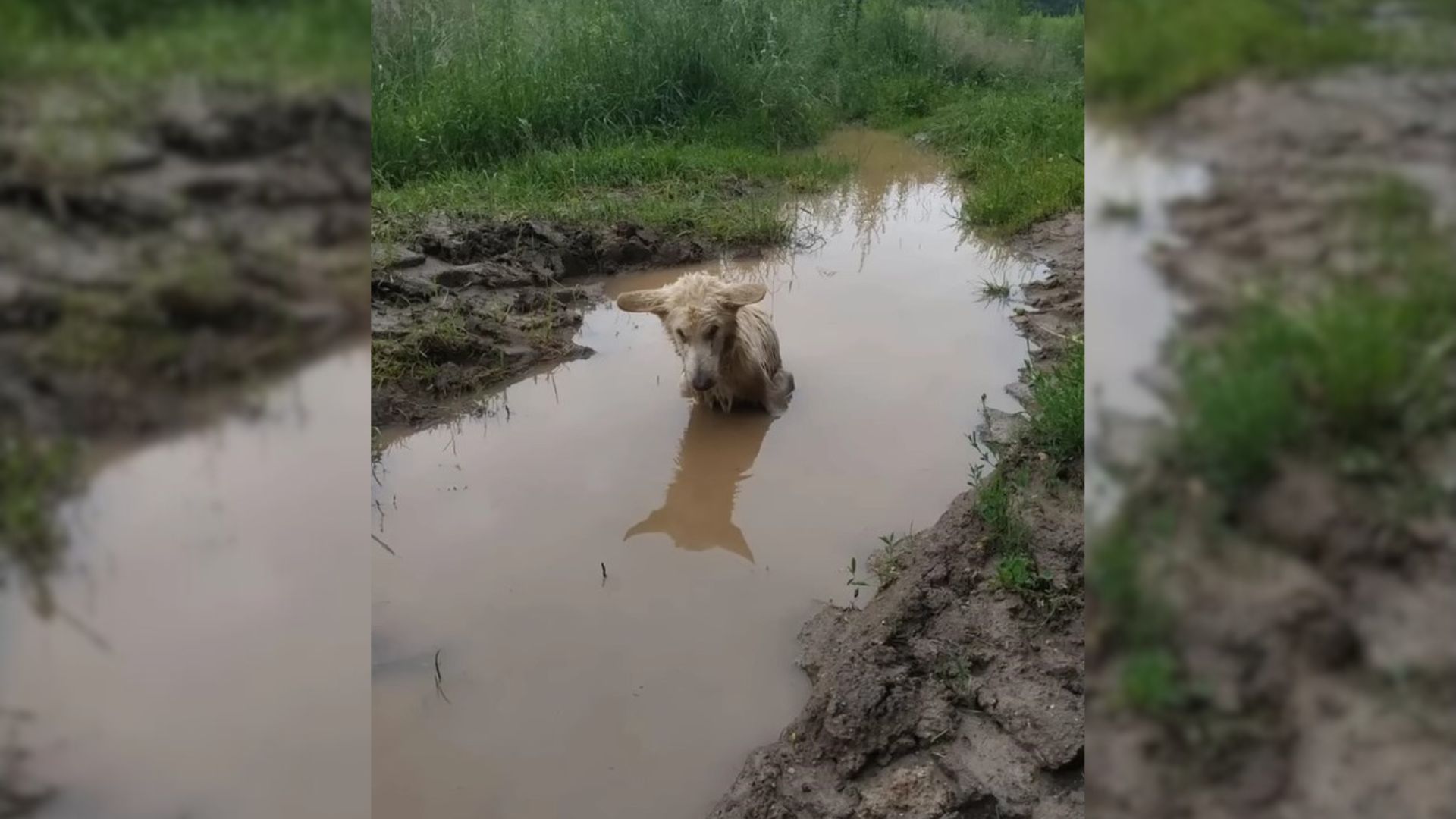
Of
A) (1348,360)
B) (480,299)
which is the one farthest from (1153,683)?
(480,299)

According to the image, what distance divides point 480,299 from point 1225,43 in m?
6.55

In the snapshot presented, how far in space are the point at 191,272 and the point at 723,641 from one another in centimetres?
311

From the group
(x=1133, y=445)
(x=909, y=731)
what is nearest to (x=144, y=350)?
(x=1133, y=445)

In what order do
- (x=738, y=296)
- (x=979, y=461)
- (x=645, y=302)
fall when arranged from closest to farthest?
(x=979, y=461), (x=738, y=296), (x=645, y=302)

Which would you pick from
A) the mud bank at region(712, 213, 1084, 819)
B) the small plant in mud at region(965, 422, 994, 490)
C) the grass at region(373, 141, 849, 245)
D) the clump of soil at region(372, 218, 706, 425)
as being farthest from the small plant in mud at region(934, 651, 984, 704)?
the grass at region(373, 141, 849, 245)

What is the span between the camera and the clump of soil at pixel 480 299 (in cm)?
594

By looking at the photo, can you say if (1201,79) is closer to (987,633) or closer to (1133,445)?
(1133,445)

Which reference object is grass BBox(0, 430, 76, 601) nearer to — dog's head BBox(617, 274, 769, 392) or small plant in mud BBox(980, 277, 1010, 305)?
dog's head BBox(617, 274, 769, 392)

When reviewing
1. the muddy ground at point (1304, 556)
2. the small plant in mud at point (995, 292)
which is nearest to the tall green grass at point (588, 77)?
the small plant in mud at point (995, 292)

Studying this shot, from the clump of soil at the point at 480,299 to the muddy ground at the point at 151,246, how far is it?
4775 millimetres

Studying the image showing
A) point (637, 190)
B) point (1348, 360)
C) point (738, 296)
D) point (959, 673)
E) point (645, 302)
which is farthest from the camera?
point (637, 190)

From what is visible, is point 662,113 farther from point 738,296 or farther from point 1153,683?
point 1153,683

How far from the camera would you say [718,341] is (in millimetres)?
5625

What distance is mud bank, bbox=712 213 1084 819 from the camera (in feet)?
9.45
